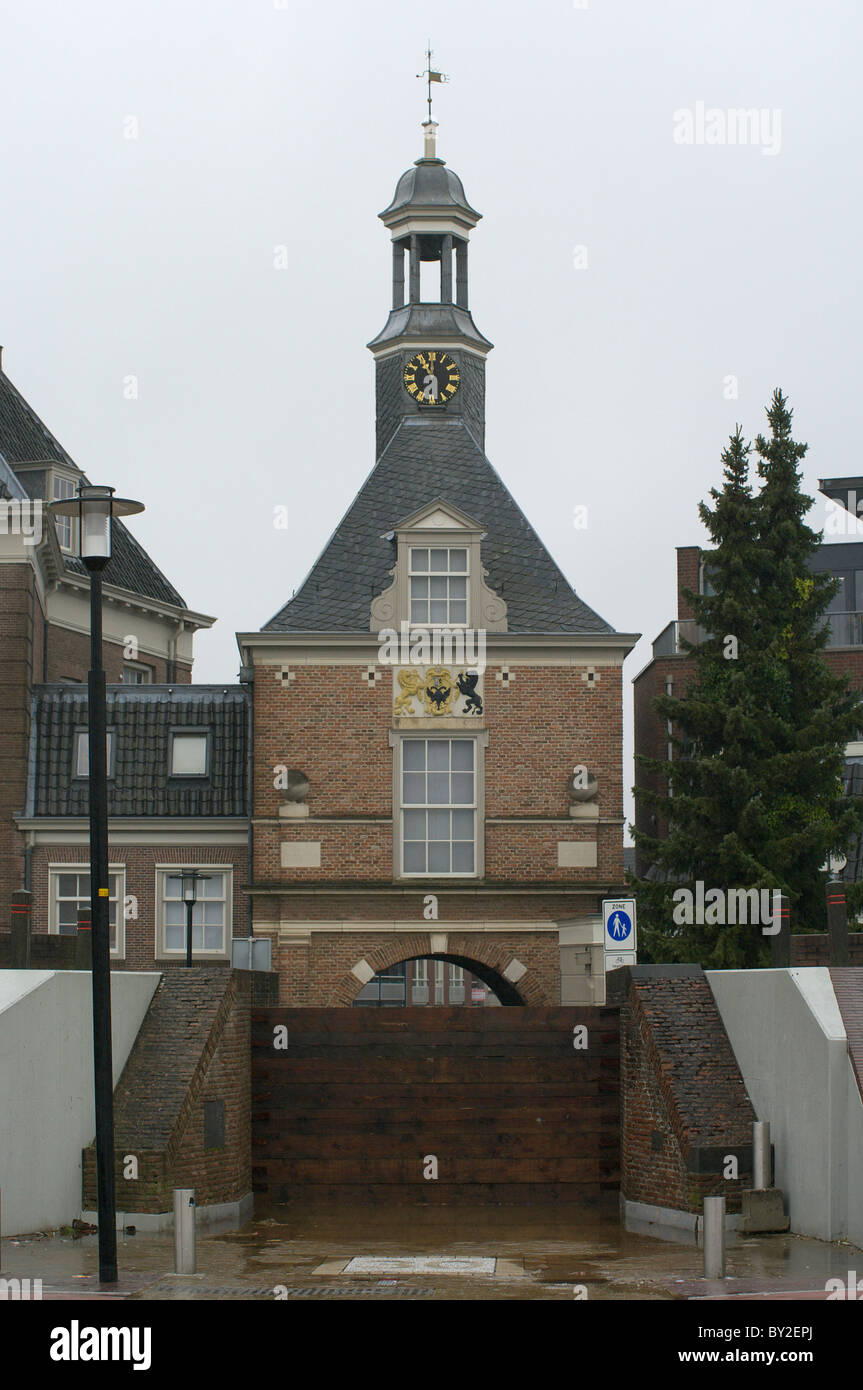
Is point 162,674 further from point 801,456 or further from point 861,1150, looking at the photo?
point 861,1150

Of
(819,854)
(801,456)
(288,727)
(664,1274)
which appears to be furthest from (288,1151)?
(801,456)

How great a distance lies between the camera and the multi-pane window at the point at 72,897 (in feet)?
107

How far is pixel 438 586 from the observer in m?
32.0

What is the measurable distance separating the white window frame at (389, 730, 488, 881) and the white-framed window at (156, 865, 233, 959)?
3.53 meters

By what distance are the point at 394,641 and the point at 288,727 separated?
2.38m

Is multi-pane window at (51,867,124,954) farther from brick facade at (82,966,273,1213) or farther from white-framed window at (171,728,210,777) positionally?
brick facade at (82,966,273,1213)

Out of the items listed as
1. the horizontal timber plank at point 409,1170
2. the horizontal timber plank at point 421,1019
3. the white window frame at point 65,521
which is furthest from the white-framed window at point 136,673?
the horizontal timber plank at point 409,1170

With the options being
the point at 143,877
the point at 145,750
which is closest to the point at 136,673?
the point at 145,750

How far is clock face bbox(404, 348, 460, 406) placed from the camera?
3544 cm

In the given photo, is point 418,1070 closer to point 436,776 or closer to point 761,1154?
point 761,1154

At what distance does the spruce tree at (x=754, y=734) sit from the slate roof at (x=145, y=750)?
774 cm

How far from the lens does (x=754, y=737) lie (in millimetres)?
31516

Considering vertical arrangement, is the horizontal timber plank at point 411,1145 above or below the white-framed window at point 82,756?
below

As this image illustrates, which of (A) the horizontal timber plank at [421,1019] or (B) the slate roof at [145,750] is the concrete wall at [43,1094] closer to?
(A) the horizontal timber plank at [421,1019]
